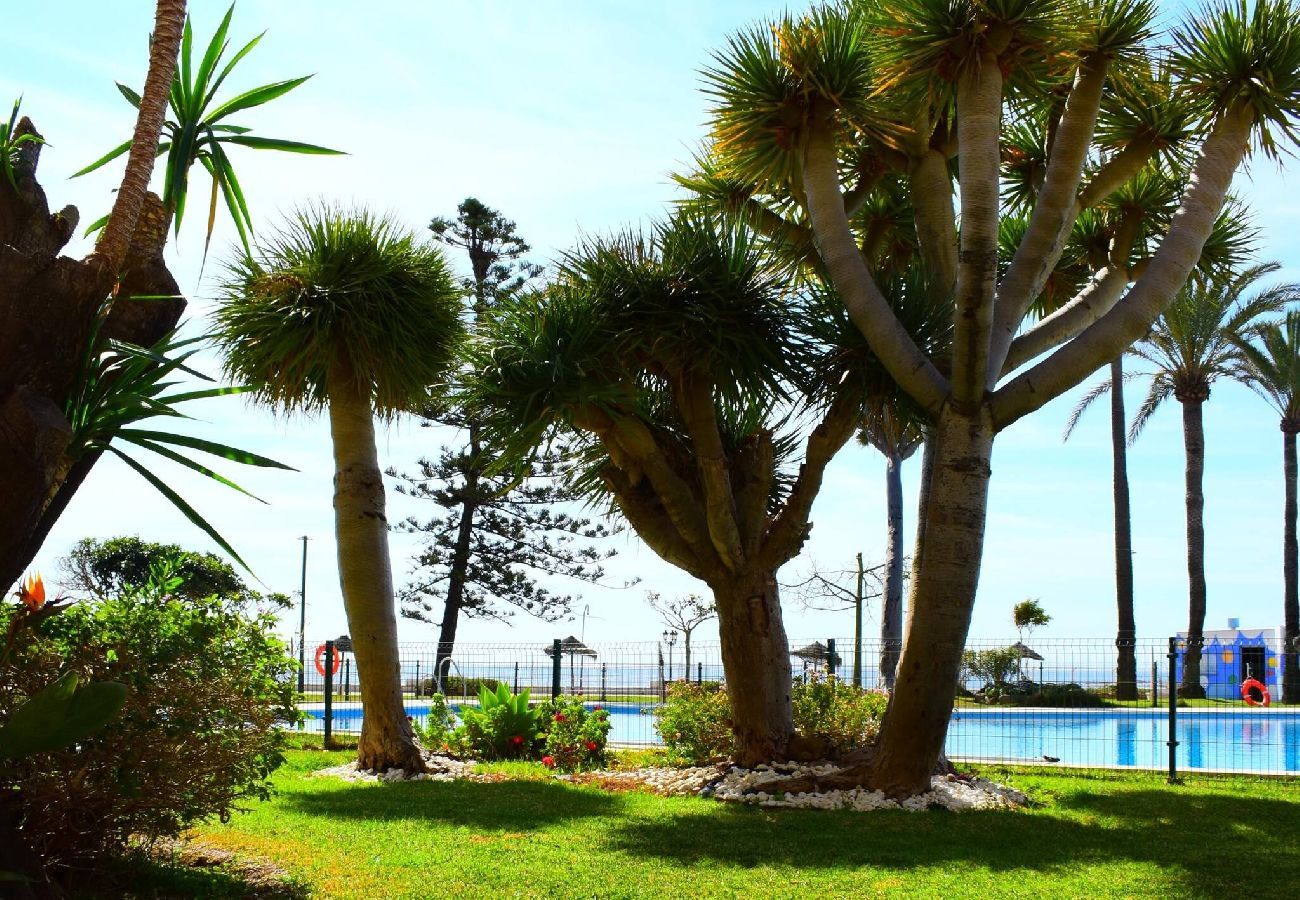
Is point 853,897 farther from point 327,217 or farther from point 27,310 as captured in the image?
point 327,217

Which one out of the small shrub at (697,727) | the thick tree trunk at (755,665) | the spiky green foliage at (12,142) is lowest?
the small shrub at (697,727)

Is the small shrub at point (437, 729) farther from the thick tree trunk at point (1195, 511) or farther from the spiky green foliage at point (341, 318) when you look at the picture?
the thick tree trunk at point (1195, 511)

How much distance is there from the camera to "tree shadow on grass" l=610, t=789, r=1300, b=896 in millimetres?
7633

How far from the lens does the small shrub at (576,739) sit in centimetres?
1357

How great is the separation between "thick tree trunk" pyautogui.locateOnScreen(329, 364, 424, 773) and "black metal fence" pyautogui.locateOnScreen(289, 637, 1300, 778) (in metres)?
3.75

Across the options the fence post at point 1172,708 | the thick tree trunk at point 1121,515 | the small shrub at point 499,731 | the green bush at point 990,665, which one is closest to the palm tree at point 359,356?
the small shrub at point 499,731

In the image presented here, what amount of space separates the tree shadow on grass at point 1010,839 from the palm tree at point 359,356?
4986 millimetres

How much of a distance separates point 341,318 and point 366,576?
2855mm

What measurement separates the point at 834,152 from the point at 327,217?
5919mm

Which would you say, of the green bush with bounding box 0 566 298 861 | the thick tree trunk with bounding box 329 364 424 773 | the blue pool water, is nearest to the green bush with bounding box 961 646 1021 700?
the blue pool water

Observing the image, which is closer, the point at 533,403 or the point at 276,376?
the point at 533,403

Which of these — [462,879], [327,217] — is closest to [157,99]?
[462,879]

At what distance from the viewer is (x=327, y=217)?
44.5 ft

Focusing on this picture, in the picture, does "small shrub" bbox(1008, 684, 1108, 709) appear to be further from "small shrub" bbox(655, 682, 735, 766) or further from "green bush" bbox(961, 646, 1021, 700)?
"small shrub" bbox(655, 682, 735, 766)
